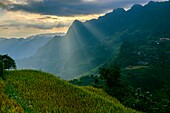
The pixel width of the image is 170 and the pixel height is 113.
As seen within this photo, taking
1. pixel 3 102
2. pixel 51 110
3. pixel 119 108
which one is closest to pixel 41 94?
pixel 51 110

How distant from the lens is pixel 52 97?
49.6m

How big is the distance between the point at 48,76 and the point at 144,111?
21.8 metres

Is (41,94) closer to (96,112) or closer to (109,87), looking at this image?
(96,112)

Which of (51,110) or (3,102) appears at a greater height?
(3,102)

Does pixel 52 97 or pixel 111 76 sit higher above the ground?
pixel 52 97

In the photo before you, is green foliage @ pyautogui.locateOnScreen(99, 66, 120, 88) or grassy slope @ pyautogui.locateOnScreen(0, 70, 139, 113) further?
green foliage @ pyautogui.locateOnScreen(99, 66, 120, 88)

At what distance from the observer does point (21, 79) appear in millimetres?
57688

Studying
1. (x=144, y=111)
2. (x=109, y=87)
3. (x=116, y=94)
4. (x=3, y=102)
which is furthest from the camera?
(x=109, y=87)

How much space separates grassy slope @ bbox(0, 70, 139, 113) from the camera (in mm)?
44250

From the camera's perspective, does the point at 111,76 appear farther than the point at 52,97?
Yes

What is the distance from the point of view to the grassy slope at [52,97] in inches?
1742

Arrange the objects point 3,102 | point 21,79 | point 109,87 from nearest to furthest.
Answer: point 3,102
point 21,79
point 109,87

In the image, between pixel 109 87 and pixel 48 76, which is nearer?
pixel 48 76

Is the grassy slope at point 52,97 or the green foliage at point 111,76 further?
the green foliage at point 111,76
